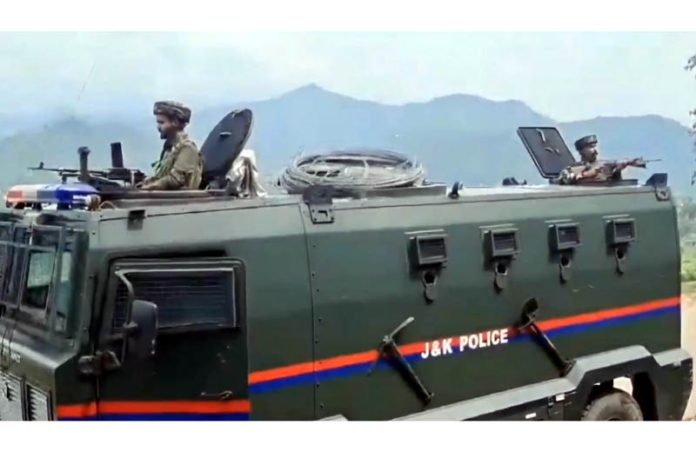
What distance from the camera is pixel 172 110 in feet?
13.8

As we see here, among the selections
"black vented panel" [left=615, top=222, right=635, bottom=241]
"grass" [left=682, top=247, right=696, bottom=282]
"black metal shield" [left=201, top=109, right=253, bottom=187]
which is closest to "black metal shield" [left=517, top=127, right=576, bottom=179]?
"black vented panel" [left=615, top=222, right=635, bottom=241]

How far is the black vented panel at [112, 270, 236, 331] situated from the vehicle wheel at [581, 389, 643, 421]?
250cm

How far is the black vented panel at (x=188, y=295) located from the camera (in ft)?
11.4

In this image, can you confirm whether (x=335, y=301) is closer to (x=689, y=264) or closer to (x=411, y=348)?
(x=411, y=348)

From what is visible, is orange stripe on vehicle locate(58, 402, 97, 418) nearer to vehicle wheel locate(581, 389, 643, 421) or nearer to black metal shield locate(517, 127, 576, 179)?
vehicle wheel locate(581, 389, 643, 421)

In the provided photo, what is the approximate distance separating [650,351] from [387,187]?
7.29 ft

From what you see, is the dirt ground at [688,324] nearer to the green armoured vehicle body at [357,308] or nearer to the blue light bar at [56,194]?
the green armoured vehicle body at [357,308]

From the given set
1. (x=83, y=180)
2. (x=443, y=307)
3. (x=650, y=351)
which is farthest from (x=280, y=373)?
(x=650, y=351)

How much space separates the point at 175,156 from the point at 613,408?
3058mm

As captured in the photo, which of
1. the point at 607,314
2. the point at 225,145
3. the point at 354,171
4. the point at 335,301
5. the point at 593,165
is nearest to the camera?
the point at 335,301

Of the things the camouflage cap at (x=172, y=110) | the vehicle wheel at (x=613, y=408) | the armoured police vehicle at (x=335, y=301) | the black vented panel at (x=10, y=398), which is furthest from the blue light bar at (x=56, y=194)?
the vehicle wheel at (x=613, y=408)

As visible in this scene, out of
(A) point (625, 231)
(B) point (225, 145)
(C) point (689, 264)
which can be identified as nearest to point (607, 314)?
(A) point (625, 231)
